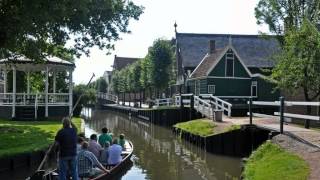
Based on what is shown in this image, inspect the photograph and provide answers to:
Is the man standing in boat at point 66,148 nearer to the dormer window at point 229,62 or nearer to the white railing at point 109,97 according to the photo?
the dormer window at point 229,62

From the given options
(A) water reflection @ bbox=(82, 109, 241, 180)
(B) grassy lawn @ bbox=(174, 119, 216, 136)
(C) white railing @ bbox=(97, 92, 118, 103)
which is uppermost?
(C) white railing @ bbox=(97, 92, 118, 103)

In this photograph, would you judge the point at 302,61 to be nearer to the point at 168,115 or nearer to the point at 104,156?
the point at 104,156

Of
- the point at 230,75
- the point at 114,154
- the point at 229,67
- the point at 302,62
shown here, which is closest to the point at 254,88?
the point at 230,75

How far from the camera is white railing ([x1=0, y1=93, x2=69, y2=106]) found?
35719 millimetres

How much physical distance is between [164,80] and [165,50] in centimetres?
363

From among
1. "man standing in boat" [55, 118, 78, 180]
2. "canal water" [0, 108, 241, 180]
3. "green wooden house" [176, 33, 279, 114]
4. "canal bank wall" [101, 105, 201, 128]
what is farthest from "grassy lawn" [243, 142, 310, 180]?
"green wooden house" [176, 33, 279, 114]

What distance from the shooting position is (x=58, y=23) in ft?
65.7

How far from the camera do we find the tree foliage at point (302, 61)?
929 inches

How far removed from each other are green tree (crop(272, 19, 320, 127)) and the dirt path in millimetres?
5194

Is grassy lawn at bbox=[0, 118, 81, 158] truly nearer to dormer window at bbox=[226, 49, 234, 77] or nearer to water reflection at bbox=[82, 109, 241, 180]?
water reflection at bbox=[82, 109, 241, 180]

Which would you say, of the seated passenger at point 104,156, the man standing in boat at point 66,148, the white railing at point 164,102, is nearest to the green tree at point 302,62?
the seated passenger at point 104,156

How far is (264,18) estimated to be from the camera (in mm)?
37438

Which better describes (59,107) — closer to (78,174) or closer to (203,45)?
(78,174)

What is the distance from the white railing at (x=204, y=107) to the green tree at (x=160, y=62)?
19.9m
